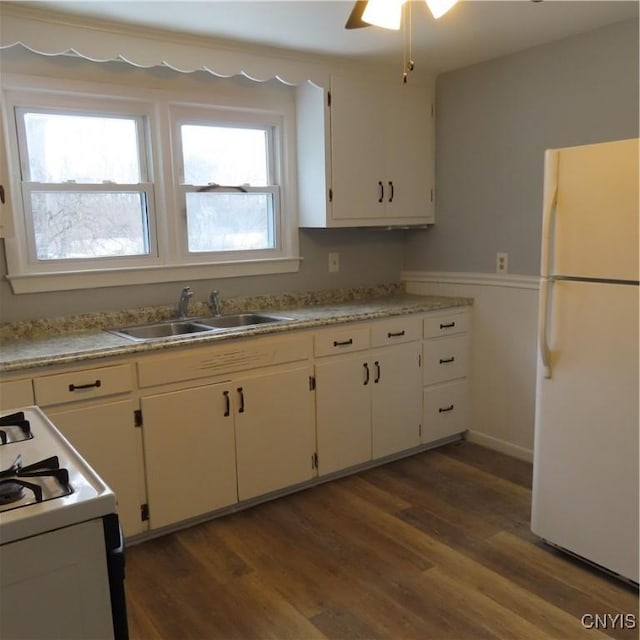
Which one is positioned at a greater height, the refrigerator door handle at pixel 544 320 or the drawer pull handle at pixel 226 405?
the refrigerator door handle at pixel 544 320

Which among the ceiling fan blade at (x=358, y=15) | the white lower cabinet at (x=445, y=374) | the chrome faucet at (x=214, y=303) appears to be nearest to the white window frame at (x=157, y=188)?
the chrome faucet at (x=214, y=303)

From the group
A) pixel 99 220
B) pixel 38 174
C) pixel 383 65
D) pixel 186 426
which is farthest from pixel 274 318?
pixel 383 65

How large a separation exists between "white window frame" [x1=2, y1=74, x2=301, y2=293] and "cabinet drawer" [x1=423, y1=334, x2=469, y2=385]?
960 mm

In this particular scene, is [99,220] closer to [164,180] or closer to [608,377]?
[164,180]

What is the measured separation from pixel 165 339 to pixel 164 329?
1.58 feet

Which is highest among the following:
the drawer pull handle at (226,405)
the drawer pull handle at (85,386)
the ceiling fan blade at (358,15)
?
the ceiling fan blade at (358,15)

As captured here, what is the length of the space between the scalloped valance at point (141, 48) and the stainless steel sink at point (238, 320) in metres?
1.22

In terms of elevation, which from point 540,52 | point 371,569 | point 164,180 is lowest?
point 371,569

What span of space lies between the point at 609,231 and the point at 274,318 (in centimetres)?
164

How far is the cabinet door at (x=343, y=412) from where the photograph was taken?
2965mm

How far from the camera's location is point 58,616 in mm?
1058

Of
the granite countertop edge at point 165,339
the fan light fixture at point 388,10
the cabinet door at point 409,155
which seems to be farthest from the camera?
the cabinet door at point 409,155

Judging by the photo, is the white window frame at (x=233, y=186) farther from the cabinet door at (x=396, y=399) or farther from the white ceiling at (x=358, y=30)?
the cabinet door at (x=396, y=399)

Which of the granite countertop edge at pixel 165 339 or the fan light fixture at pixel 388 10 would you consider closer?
the fan light fixture at pixel 388 10
